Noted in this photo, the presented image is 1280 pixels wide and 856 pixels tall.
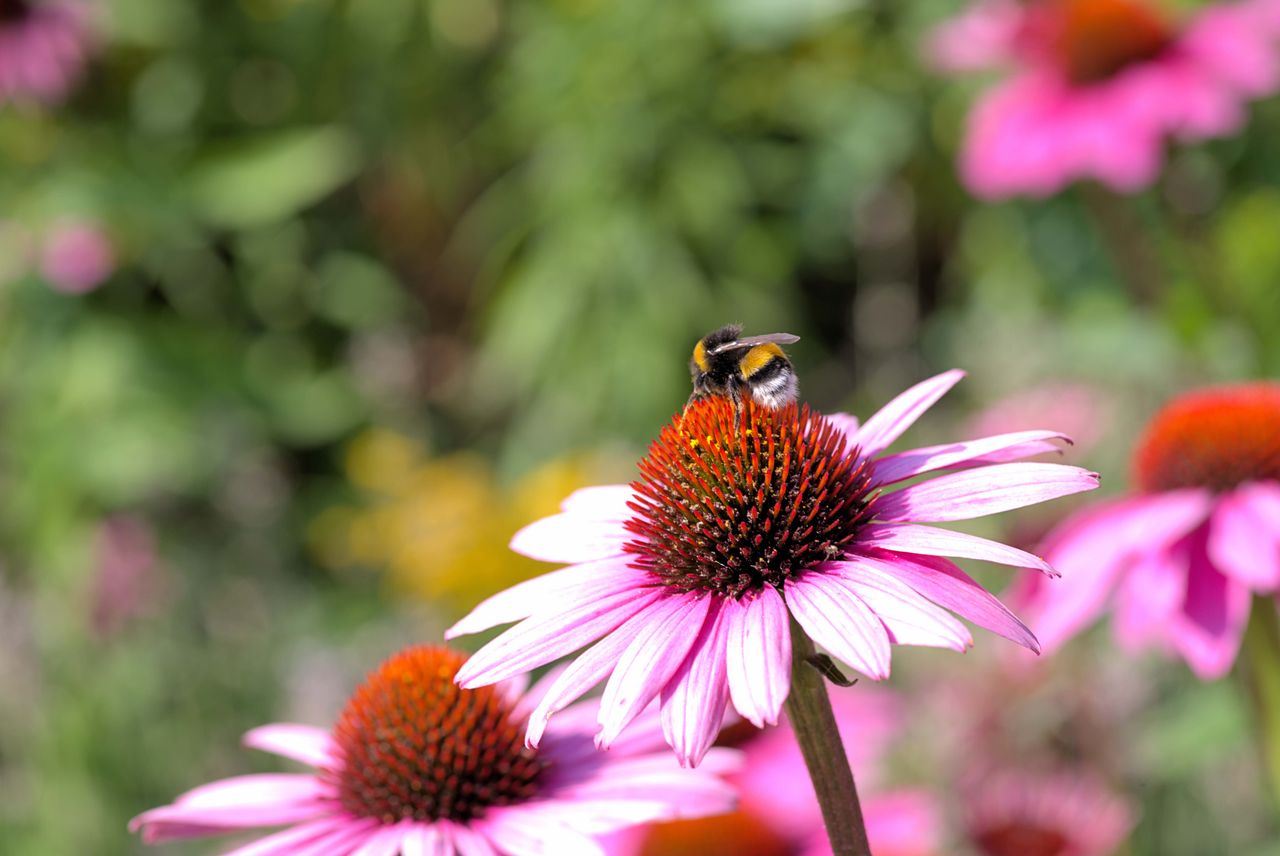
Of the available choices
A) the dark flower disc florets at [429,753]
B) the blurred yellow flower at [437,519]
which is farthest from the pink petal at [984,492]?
the blurred yellow flower at [437,519]

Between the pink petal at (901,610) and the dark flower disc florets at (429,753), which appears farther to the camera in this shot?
the dark flower disc florets at (429,753)

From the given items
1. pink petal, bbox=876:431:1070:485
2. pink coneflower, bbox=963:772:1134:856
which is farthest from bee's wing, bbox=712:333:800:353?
pink coneflower, bbox=963:772:1134:856

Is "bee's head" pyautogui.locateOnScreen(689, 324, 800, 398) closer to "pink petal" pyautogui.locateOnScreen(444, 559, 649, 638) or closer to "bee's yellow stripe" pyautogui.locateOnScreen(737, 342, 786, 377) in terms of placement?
"bee's yellow stripe" pyautogui.locateOnScreen(737, 342, 786, 377)

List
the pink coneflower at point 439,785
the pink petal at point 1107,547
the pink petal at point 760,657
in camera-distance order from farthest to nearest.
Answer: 1. the pink petal at point 1107,547
2. the pink coneflower at point 439,785
3. the pink petal at point 760,657

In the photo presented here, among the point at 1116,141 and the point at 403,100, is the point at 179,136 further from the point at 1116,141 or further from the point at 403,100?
the point at 1116,141

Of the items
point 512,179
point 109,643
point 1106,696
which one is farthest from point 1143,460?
point 512,179

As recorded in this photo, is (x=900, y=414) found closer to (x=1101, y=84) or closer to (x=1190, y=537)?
(x=1190, y=537)

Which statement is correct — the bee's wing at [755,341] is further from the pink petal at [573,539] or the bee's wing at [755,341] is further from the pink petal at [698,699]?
the pink petal at [698,699]
